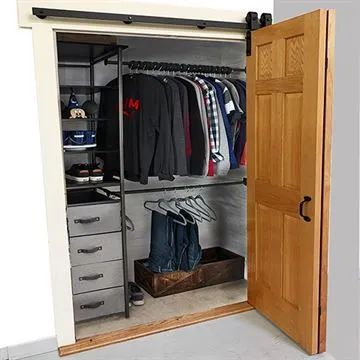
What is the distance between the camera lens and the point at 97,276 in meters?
2.91

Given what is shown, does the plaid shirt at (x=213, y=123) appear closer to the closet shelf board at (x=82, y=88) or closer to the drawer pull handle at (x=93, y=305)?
the closet shelf board at (x=82, y=88)

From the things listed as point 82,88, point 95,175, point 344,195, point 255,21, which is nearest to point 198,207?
point 95,175

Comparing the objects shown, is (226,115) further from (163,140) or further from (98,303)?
(98,303)

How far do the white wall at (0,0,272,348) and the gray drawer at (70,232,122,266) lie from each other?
0.38 m

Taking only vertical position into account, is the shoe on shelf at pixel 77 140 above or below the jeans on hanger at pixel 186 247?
above

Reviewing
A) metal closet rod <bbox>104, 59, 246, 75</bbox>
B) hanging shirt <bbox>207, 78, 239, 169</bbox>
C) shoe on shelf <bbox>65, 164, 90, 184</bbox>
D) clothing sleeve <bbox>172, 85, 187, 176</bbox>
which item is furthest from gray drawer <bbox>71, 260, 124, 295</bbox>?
metal closet rod <bbox>104, 59, 246, 75</bbox>

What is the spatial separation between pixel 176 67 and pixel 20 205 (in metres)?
1.81

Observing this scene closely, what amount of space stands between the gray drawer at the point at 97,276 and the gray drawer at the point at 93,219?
0.79ft

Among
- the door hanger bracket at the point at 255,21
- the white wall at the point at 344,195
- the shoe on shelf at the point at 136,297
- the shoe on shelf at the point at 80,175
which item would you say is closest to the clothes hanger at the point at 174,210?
the shoe on shelf at the point at 136,297

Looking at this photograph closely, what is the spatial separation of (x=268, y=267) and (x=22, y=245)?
148cm

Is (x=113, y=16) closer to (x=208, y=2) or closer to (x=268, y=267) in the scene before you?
(x=208, y=2)

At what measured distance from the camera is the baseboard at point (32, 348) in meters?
2.44

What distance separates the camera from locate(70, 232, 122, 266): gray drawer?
2832 millimetres

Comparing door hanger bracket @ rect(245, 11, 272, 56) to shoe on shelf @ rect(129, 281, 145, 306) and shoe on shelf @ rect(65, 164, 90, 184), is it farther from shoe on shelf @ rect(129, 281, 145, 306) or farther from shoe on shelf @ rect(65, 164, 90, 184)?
shoe on shelf @ rect(129, 281, 145, 306)
